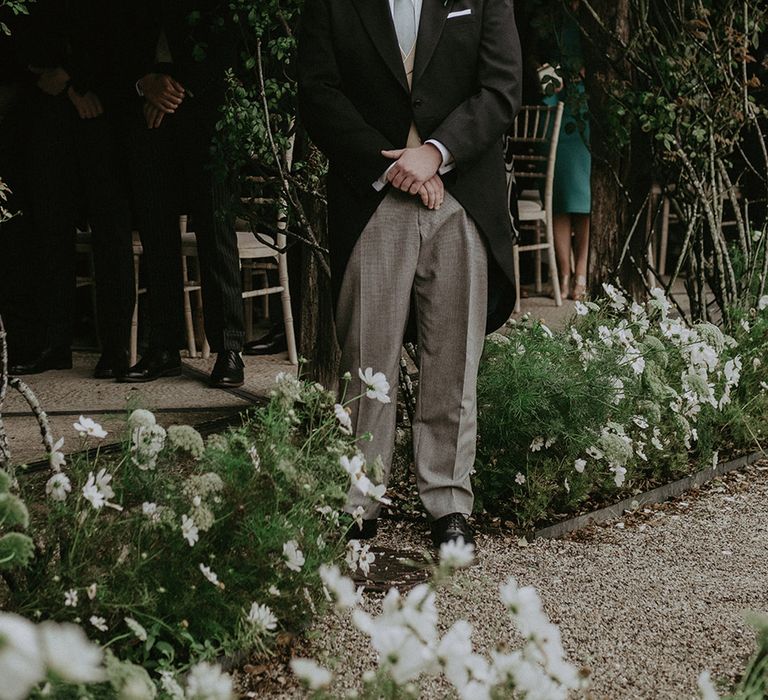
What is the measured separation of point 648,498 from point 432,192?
1.52 metres

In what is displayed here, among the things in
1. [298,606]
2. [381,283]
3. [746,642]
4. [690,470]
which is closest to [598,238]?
[690,470]

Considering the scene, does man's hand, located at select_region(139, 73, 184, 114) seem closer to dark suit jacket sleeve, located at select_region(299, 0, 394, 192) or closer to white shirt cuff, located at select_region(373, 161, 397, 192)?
dark suit jacket sleeve, located at select_region(299, 0, 394, 192)

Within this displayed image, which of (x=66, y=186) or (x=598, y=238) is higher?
(x=66, y=186)

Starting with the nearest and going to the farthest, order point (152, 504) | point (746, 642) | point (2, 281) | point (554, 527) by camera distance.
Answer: point (152, 504), point (746, 642), point (554, 527), point (2, 281)

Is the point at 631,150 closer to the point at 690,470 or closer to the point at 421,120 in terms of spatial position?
the point at 690,470

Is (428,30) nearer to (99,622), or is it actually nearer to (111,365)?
(99,622)

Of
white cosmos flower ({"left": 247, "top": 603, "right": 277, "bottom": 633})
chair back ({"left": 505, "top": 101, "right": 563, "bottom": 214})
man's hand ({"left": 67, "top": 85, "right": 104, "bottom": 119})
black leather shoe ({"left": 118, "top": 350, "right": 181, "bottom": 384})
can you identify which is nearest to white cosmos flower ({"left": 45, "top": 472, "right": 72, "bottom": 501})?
white cosmos flower ({"left": 247, "top": 603, "right": 277, "bottom": 633})

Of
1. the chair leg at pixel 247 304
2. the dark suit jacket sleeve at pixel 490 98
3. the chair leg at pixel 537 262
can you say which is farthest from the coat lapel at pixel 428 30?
the chair leg at pixel 537 262

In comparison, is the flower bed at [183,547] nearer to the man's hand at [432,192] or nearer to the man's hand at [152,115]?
the man's hand at [432,192]

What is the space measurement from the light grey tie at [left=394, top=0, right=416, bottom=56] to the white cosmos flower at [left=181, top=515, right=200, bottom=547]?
1.63 metres

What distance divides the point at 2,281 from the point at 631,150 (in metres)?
3.24

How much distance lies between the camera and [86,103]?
5.24 metres

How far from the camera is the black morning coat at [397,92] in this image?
3201 millimetres

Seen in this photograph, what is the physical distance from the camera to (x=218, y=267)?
5.17 metres
